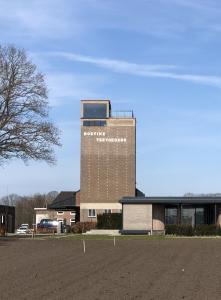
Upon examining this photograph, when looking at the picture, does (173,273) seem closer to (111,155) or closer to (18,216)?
(111,155)

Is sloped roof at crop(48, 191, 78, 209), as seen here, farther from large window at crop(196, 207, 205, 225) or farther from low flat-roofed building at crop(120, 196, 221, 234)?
low flat-roofed building at crop(120, 196, 221, 234)

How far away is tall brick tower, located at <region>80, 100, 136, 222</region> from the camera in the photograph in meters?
90.4

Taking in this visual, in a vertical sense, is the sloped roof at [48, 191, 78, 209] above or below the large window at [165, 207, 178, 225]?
above

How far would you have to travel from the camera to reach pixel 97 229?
6931 cm

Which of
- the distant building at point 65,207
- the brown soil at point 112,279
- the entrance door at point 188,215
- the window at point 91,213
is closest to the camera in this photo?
the brown soil at point 112,279

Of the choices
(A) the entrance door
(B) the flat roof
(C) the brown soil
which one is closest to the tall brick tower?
(A) the entrance door

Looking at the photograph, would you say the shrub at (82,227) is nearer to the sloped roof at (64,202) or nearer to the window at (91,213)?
the window at (91,213)

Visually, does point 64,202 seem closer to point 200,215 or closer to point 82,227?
point 82,227

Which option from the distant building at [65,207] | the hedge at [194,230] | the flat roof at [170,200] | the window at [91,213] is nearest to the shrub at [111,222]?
the flat roof at [170,200]

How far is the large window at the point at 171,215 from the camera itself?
2469 inches

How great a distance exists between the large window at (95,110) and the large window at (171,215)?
3152 cm

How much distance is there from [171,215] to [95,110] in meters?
32.7

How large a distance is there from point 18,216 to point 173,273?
432ft

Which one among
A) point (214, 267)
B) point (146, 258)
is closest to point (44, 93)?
point (146, 258)
